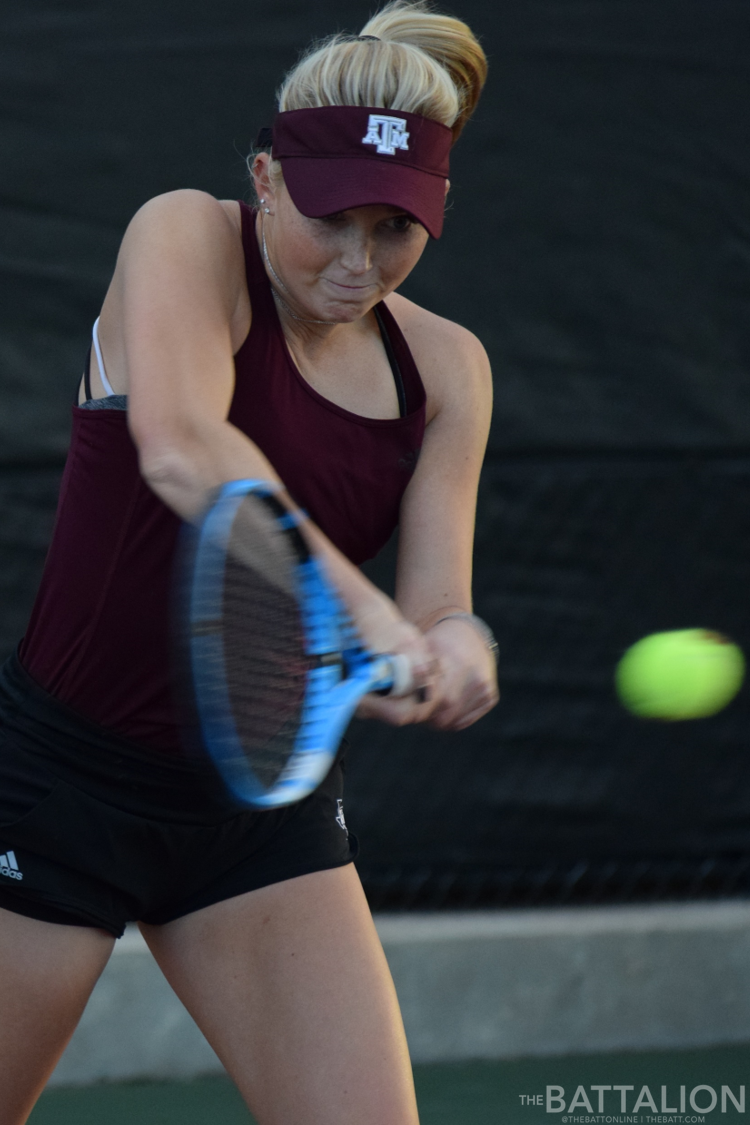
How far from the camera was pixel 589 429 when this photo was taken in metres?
3.18

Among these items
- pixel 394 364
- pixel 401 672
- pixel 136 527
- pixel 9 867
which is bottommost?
pixel 9 867

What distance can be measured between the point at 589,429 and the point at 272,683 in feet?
6.39

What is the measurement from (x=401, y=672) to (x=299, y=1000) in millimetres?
487

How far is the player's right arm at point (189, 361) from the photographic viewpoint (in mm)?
1309

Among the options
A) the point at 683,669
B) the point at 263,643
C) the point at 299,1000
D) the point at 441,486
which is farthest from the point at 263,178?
the point at 683,669

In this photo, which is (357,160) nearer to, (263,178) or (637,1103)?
(263,178)

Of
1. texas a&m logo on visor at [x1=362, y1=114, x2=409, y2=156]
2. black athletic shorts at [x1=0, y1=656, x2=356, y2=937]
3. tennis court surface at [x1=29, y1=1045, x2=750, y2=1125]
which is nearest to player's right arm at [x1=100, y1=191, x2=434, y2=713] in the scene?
texas a&m logo on visor at [x1=362, y1=114, x2=409, y2=156]

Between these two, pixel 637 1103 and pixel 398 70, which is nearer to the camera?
pixel 398 70

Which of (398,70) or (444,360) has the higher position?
(398,70)

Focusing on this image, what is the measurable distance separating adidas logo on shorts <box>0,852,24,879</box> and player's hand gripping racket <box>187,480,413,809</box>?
0.38m

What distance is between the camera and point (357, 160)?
1436mm

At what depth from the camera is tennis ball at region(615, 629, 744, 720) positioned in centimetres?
321

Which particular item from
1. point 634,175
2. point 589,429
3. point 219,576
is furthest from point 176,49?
point 219,576

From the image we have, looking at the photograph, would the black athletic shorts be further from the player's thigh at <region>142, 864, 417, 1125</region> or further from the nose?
the nose
